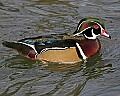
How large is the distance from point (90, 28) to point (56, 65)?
1017 millimetres

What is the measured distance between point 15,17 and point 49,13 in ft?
2.66

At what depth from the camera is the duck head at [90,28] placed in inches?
350

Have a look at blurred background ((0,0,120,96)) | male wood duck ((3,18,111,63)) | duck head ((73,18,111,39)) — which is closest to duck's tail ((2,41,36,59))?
male wood duck ((3,18,111,63))

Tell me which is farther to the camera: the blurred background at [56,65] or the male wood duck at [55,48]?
the male wood duck at [55,48]

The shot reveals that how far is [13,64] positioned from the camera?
8477 mm

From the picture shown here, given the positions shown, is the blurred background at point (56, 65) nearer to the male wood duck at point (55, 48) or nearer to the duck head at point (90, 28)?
the male wood duck at point (55, 48)

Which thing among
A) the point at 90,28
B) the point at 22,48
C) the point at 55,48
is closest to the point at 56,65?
the point at 55,48

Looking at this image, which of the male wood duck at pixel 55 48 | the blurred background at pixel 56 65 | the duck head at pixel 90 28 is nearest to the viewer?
the blurred background at pixel 56 65

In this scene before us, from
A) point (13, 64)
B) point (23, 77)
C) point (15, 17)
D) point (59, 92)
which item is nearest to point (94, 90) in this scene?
point (59, 92)

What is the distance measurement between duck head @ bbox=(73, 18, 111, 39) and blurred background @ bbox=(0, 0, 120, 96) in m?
0.39

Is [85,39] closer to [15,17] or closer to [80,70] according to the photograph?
[80,70]

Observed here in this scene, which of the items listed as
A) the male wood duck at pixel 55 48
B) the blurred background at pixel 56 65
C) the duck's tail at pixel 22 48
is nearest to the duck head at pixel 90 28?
the male wood duck at pixel 55 48

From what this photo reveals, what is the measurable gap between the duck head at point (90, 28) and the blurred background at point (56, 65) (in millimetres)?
386

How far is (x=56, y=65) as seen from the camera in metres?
8.54
